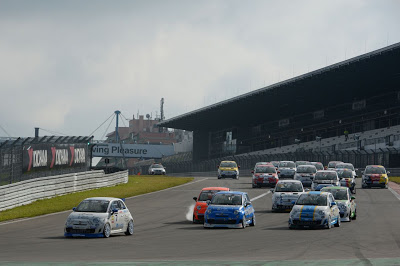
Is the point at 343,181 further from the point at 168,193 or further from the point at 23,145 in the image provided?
the point at 23,145

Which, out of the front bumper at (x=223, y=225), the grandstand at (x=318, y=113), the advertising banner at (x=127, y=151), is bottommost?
the front bumper at (x=223, y=225)

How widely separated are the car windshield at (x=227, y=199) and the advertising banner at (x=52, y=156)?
1384 centimetres

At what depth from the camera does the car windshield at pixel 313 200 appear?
25759 millimetres

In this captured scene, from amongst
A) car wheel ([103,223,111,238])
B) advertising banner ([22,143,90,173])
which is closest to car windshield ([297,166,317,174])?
advertising banner ([22,143,90,173])

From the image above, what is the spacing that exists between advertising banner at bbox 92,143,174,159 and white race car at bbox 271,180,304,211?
95.4 m

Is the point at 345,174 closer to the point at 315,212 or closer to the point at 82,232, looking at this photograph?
the point at 315,212

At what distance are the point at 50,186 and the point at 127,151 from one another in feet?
310

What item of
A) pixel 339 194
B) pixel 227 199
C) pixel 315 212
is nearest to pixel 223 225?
pixel 227 199

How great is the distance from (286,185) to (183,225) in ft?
24.8

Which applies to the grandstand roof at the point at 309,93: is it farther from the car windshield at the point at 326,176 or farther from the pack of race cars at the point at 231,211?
the pack of race cars at the point at 231,211

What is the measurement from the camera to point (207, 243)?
1991 centimetres

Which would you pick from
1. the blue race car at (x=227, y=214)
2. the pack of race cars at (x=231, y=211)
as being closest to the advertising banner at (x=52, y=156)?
the pack of race cars at (x=231, y=211)

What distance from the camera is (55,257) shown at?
53.4 ft

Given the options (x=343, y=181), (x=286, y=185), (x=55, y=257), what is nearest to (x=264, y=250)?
(x=55, y=257)
